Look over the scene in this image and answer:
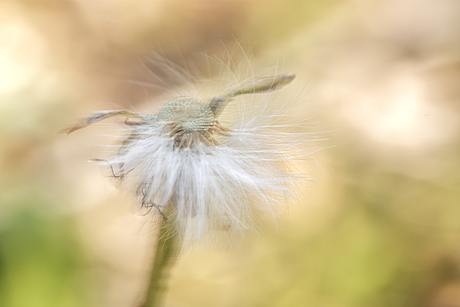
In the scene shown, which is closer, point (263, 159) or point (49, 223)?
point (263, 159)

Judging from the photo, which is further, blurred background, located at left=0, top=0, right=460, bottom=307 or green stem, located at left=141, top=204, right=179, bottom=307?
blurred background, located at left=0, top=0, right=460, bottom=307

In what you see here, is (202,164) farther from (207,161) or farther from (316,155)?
(316,155)

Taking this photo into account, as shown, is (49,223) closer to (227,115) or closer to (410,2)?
(227,115)

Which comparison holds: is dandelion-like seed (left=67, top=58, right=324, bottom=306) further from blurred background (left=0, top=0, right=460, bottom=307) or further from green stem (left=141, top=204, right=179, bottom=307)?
blurred background (left=0, top=0, right=460, bottom=307)

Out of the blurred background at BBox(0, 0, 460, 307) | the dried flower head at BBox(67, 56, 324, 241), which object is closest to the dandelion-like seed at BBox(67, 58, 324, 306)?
the dried flower head at BBox(67, 56, 324, 241)

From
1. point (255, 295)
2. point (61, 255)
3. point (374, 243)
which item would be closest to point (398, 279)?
point (374, 243)

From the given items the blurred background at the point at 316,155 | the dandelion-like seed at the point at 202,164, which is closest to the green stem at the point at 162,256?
the dandelion-like seed at the point at 202,164
